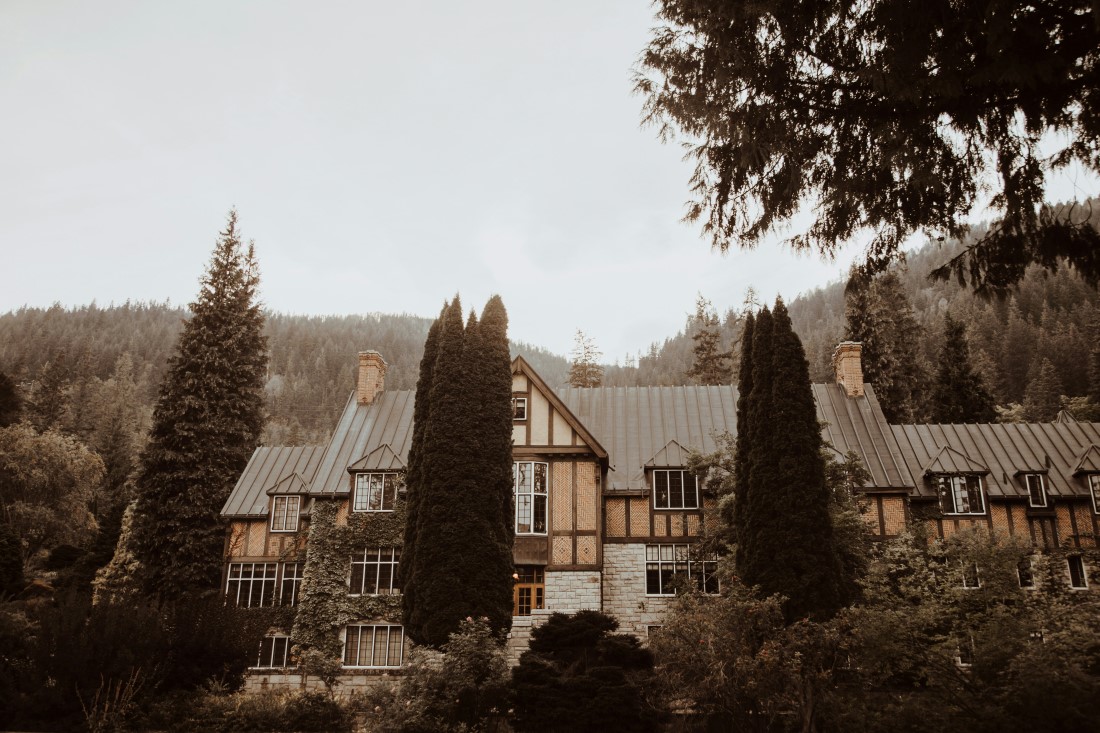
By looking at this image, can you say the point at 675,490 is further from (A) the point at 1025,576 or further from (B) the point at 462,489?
(A) the point at 1025,576

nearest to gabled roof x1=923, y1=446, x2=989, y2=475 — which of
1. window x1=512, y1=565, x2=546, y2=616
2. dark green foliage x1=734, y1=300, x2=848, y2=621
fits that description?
dark green foliage x1=734, y1=300, x2=848, y2=621

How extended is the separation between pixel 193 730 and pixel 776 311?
15072 mm

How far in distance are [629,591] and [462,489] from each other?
25.1 feet

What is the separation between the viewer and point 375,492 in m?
25.1

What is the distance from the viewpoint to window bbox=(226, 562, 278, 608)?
2531 centimetres

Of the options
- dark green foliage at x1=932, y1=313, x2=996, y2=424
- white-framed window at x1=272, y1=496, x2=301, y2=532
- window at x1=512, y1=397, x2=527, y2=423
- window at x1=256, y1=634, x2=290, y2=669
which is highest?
dark green foliage at x1=932, y1=313, x2=996, y2=424

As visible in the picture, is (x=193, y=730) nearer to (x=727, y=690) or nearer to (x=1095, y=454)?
(x=727, y=690)

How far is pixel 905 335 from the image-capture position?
4159 cm

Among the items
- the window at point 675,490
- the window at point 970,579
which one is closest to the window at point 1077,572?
the window at point 970,579

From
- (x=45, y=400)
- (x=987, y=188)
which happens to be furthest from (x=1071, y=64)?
(x=45, y=400)

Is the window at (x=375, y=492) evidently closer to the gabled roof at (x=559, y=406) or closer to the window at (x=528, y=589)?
the window at (x=528, y=589)

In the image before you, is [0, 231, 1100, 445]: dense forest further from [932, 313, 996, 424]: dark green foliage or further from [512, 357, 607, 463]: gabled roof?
[512, 357, 607, 463]: gabled roof

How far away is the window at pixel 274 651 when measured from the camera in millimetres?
24078

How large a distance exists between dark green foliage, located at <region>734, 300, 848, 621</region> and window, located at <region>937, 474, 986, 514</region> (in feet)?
30.1
